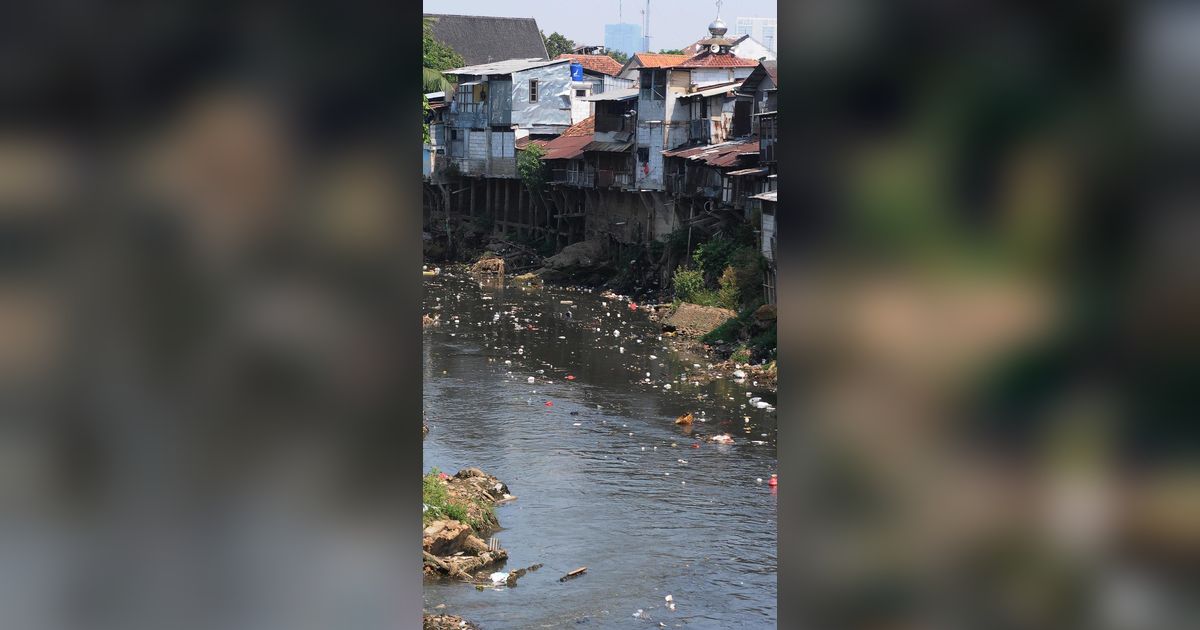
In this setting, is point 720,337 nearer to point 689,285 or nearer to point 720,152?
point 689,285

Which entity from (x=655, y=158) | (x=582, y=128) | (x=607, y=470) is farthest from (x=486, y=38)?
(x=607, y=470)

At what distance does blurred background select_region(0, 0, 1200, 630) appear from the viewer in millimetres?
1417

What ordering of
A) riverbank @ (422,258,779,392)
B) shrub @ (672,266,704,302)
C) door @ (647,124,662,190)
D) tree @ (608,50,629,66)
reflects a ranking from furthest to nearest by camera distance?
1. tree @ (608,50,629,66)
2. door @ (647,124,662,190)
3. shrub @ (672,266,704,302)
4. riverbank @ (422,258,779,392)

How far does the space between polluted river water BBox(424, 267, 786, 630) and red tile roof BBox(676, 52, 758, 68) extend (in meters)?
7.61

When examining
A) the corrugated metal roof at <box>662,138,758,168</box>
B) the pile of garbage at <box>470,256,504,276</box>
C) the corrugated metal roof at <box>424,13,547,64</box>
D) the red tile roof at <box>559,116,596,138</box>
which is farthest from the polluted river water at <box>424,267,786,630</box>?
the corrugated metal roof at <box>424,13,547,64</box>

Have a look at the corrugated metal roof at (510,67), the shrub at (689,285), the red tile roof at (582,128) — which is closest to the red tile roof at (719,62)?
the red tile roof at (582,128)
